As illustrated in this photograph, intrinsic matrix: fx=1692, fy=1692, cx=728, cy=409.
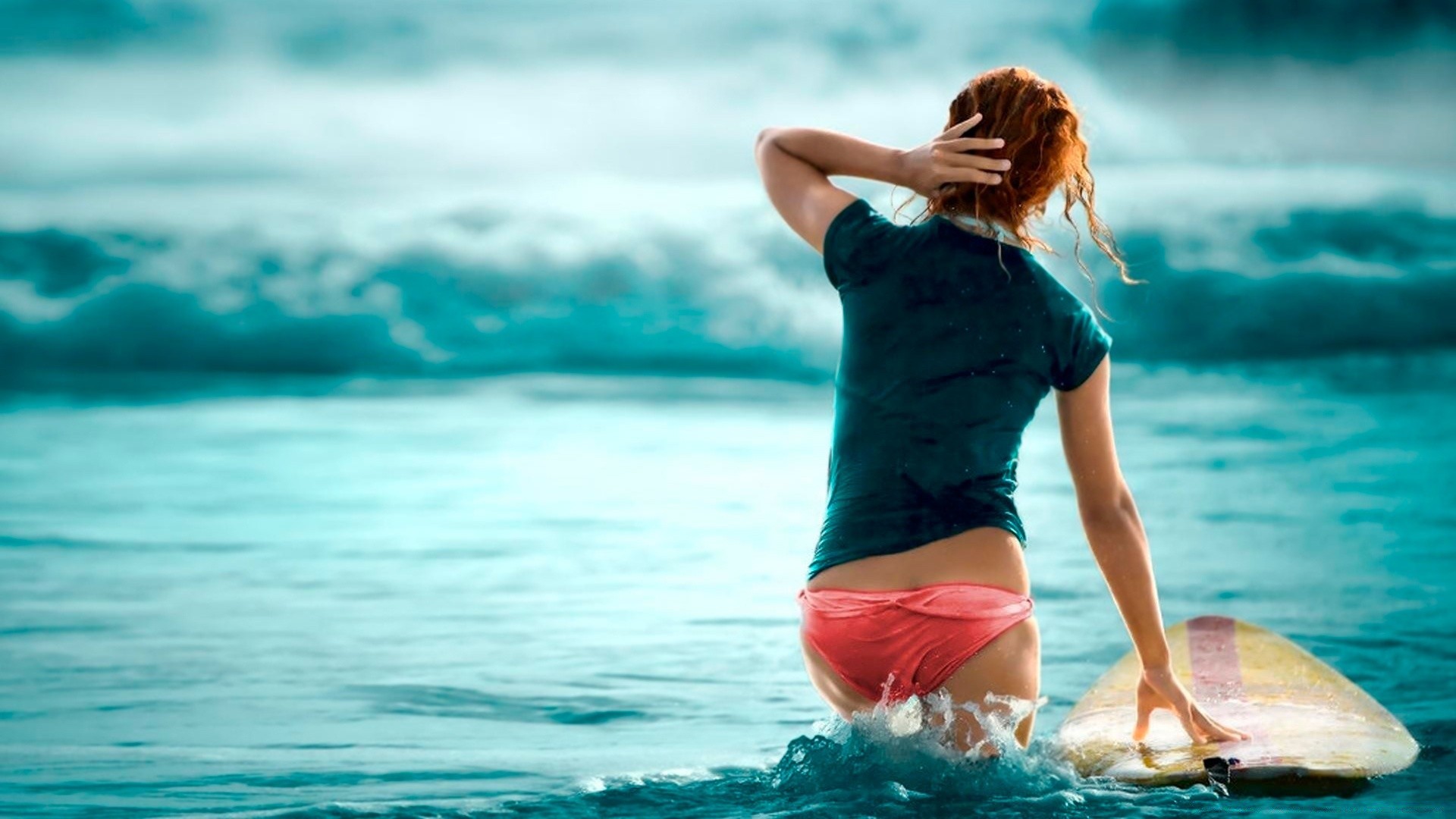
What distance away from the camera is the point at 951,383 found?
237 cm

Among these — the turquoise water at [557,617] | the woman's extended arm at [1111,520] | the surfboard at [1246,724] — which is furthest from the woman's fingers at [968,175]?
the surfboard at [1246,724]

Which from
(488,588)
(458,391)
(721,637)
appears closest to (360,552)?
(488,588)

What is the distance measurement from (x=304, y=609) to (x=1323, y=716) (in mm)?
3960

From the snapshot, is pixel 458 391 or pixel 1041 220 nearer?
pixel 1041 220

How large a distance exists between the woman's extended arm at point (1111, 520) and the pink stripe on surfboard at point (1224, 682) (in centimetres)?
32

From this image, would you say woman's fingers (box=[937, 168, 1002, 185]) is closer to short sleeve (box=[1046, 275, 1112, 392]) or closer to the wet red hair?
the wet red hair

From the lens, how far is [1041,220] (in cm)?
245

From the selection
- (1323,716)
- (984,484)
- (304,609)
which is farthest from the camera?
(304,609)

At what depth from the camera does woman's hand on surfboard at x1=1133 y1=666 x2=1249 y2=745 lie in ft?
8.95

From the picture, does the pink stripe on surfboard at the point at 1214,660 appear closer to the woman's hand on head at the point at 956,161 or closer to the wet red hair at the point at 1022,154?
the wet red hair at the point at 1022,154

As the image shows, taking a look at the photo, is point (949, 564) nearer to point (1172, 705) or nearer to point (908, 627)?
point (908, 627)

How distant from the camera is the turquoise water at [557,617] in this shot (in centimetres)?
313

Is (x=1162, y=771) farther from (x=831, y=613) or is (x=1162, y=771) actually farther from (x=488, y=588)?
(x=488, y=588)

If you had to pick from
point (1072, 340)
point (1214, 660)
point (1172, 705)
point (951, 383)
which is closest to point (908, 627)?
point (951, 383)
